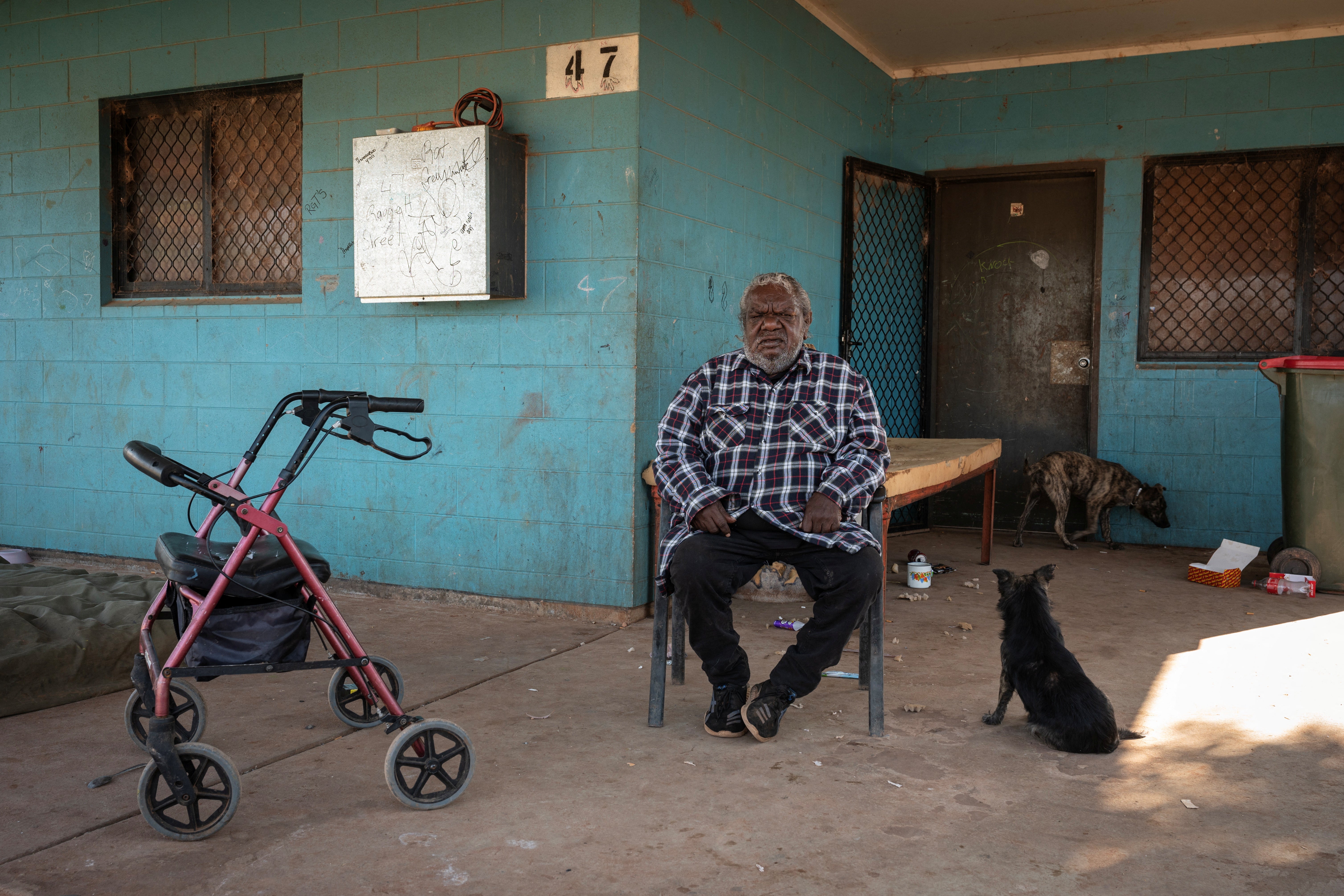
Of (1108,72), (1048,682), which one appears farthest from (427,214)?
(1108,72)

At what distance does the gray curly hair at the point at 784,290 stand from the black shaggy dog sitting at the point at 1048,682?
103cm

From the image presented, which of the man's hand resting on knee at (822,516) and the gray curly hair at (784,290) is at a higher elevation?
the gray curly hair at (784,290)

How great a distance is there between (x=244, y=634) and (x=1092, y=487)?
5.59 metres

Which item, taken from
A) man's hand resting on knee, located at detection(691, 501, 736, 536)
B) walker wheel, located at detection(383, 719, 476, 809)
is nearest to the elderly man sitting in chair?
man's hand resting on knee, located at detection(691, 501, 736, 536)

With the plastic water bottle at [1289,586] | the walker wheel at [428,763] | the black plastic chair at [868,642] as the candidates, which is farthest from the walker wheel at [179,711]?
the plastic water bottle at [1289,586]

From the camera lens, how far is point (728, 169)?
529 cm

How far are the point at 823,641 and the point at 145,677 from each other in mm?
1852

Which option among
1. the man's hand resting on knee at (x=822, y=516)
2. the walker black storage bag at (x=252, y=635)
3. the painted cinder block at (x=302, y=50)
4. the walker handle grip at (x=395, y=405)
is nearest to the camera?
the walker black storage bag at (x=252, y=635)

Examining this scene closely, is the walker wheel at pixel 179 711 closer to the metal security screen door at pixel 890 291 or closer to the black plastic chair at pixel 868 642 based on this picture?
the black plastic chair at pixel 868 642

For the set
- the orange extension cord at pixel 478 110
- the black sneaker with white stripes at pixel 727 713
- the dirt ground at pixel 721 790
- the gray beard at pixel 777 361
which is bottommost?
the dirt ground at pixel 721 790

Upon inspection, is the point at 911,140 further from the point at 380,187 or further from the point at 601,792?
the point at 601,792

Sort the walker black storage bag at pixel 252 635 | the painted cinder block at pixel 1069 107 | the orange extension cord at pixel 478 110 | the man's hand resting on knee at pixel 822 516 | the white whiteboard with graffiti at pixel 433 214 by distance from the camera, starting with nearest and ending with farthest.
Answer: the walker black storage bag at pixel 252 635
the man's hand resting on knee at pixel 822 516
the white whiteboard with graffiti at pixel 433 214
the orange extension cord at pixel 478 110
the painted cinder block at pixel 1069 107

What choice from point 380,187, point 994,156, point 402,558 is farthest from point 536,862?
point 994,156

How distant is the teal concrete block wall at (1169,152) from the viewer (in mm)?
6605
